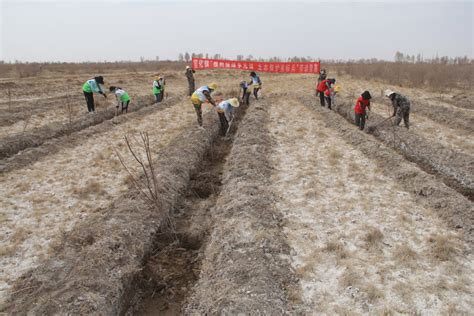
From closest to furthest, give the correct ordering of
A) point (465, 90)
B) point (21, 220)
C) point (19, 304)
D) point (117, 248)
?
point (19, 304)
point (117, 248)
point (21, 220)
point (465, 90)

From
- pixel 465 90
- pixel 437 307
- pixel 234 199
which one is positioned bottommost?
pixel 437 307

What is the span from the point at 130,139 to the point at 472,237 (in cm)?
919

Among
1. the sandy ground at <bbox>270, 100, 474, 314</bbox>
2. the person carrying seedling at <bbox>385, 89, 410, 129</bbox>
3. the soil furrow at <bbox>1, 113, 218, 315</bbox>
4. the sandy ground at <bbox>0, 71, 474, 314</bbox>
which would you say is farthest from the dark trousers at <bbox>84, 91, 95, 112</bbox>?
the person carrying seedling at <bbox>385, 89, 410, 129</bbox>

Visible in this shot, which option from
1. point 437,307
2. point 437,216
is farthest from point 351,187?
point 437,307

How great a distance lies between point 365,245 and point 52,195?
622cm

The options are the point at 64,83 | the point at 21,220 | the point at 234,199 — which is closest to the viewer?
the point at 21,220

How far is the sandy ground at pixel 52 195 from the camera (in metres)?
5.13

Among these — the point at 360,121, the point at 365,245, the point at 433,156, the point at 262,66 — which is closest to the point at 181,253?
the point at 365,245

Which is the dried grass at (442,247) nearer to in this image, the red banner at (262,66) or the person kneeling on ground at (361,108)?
the person kneeling on ground at (361,108)

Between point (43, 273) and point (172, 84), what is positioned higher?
point (172, 84)

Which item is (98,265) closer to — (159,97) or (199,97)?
(199,97)

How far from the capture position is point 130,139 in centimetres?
1061

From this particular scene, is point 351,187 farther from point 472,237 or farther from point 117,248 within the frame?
point 117,248

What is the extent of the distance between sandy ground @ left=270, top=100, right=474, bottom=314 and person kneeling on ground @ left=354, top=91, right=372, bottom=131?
3.14m
